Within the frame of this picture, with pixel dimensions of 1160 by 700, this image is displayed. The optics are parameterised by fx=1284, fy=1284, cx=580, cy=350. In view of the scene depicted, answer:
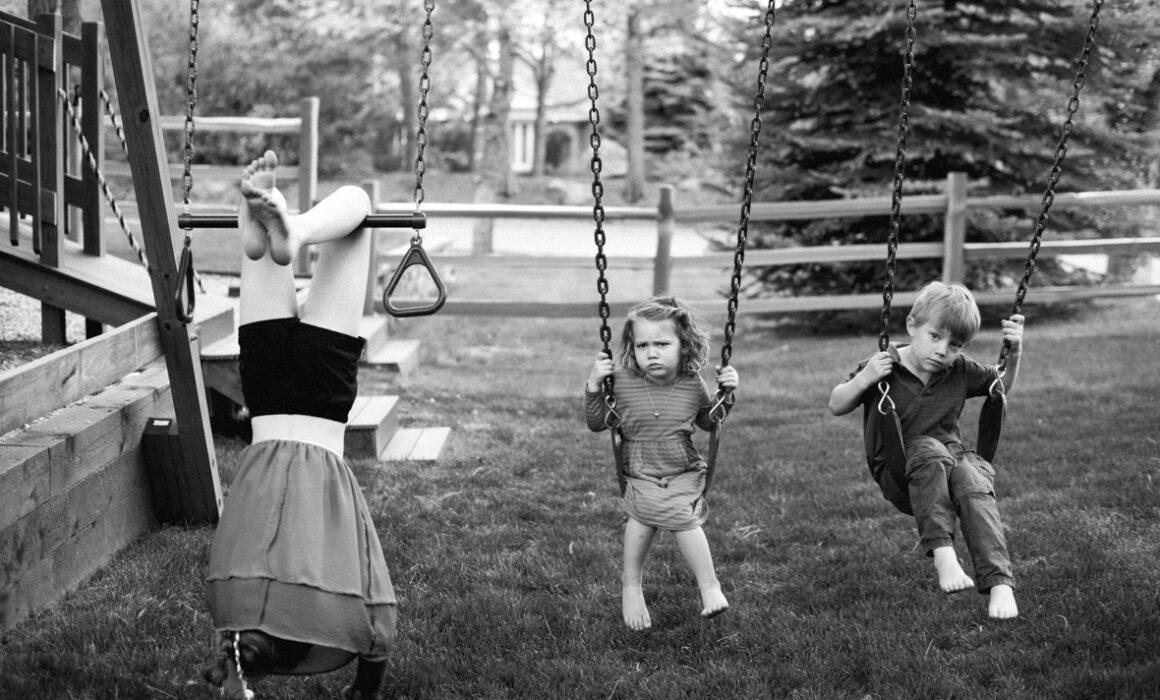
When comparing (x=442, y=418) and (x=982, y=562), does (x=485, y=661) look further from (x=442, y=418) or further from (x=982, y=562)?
(x=442, y=418)

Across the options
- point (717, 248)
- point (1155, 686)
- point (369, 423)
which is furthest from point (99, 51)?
point (717, 248)

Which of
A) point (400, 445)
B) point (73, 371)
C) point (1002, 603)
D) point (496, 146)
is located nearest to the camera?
point (1002, 603)

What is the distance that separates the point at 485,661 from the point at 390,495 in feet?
7.06

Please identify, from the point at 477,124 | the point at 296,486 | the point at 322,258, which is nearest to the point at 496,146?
the point at 477,124

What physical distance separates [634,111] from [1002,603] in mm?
25636

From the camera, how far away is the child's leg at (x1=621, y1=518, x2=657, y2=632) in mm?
4273

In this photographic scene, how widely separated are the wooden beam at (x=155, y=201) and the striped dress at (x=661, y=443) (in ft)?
4.90

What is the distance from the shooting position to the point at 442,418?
8.16 meters

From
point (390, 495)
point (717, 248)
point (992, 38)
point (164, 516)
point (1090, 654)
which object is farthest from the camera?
point (717, 248)

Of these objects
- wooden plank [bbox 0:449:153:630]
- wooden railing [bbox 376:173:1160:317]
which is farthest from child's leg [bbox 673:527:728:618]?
wooden railing [bbox 376:173:1160:317]

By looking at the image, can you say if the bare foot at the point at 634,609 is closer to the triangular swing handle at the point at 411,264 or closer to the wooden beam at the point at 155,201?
the triangular swing handle at the point at 411,264

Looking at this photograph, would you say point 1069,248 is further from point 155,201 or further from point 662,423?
point 155,201

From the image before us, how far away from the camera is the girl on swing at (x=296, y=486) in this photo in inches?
128

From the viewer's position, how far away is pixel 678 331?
416cm
